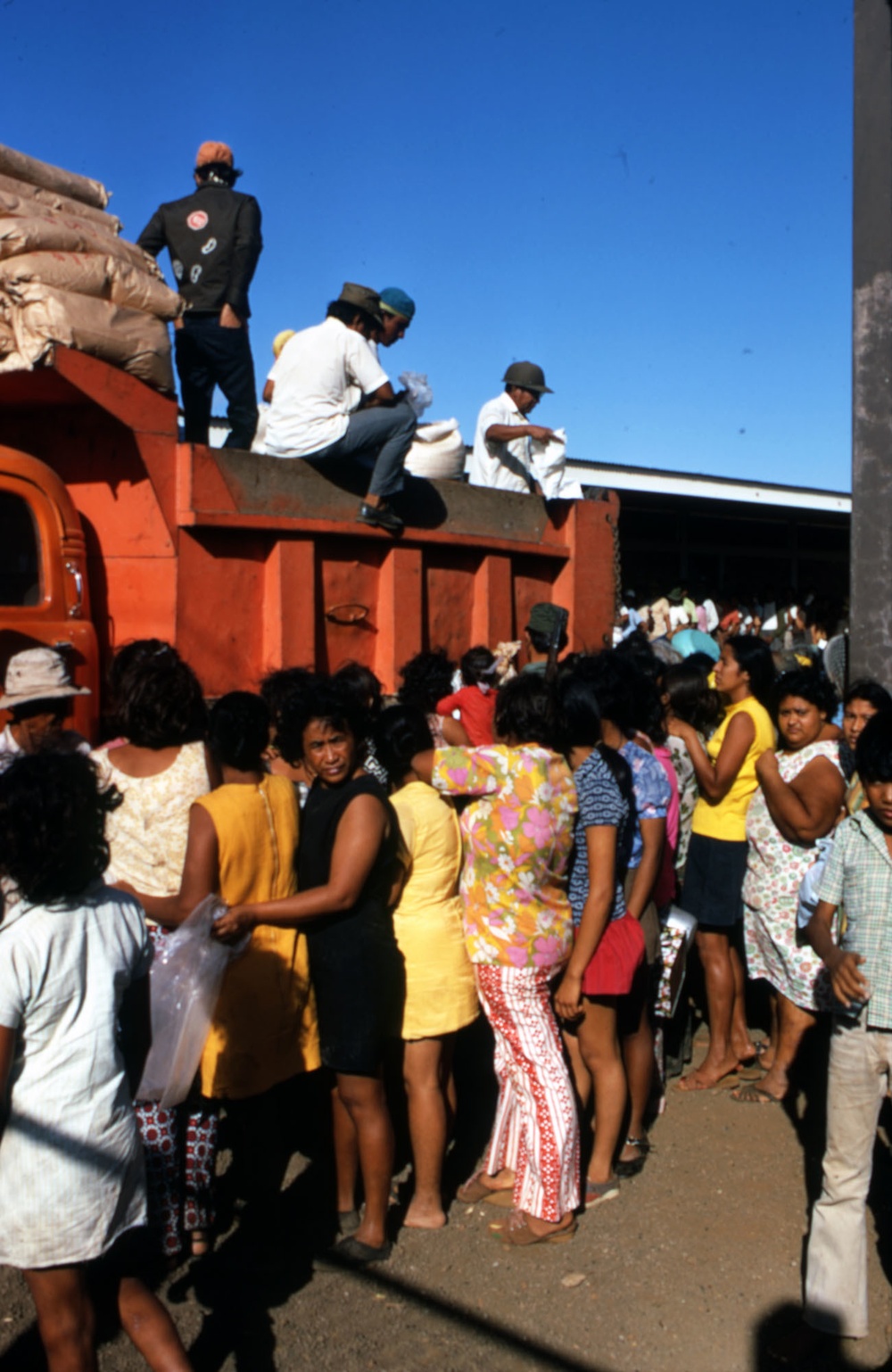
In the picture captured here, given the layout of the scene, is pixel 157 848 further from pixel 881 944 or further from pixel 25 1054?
pixel 881 944

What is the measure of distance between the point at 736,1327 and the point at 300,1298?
3.87 ft

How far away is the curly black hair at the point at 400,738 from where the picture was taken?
152 inches

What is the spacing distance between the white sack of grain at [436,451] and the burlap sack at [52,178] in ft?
6.65

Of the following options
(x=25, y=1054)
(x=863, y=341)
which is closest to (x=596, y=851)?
(x=25, y=1054)

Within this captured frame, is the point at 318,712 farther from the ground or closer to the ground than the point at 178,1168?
farther from the ground

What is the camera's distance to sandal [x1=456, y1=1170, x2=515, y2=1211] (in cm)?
395

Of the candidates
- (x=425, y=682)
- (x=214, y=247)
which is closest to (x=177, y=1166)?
(x=425, y=682)

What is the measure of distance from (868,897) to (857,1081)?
0.47 m

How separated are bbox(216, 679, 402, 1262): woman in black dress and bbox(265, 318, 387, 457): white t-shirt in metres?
2.96

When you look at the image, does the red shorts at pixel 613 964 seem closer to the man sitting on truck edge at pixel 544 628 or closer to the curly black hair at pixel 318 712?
the curly black hair at pixel 318 712

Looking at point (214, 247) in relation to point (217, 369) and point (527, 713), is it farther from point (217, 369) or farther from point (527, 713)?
point (527, 713)

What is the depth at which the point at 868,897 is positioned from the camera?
312 cm

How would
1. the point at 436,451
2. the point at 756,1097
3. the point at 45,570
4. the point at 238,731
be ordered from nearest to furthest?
the point at 238,731
the point at 756,1097
the point at 45,570
the point at 436,451

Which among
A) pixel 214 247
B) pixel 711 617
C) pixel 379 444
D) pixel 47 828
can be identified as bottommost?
pixel 47 828
